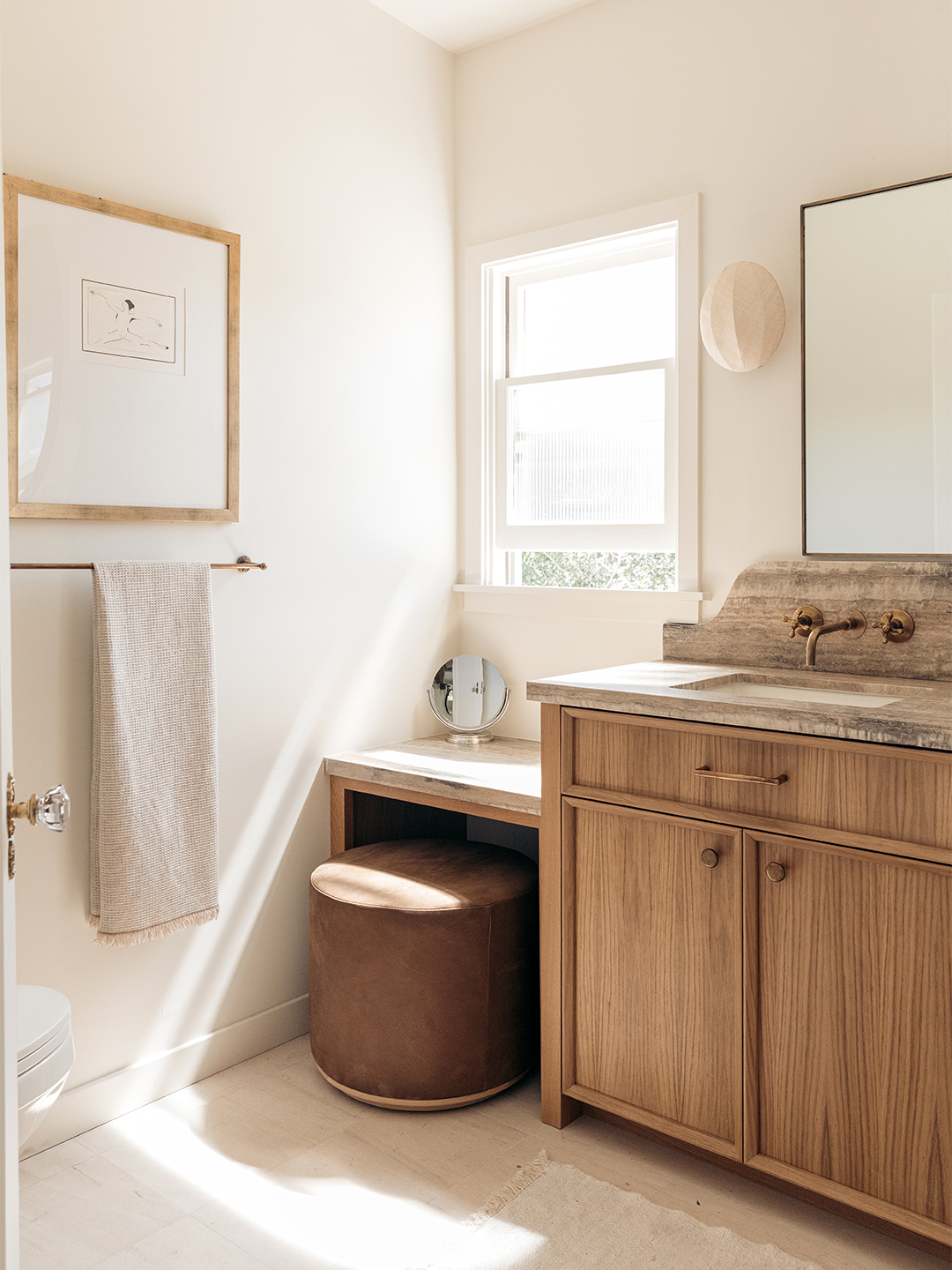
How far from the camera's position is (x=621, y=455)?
2633 mm

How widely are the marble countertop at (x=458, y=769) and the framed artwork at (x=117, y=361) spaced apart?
0.70 m

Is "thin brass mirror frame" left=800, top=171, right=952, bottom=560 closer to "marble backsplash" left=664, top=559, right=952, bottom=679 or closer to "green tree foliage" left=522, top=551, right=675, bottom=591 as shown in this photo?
"marble backsplash" left=664, top=559, right=952, bottom=679

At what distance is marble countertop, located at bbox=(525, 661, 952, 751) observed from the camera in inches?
62.3

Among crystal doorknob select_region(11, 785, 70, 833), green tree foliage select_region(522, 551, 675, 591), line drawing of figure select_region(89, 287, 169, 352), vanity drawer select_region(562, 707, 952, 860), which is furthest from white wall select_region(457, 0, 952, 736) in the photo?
crystal doorknob select_region(11, 785, 70, 833)

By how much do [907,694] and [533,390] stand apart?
Result: 53.0 inches

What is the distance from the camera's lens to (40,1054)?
150 centimetres

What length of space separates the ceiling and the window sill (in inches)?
58.8

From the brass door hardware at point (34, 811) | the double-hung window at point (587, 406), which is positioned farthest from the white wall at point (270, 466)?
the brass door hardware at point (34, 811)

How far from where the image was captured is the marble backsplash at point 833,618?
205 centimetres

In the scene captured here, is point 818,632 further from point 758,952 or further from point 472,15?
point 472,15

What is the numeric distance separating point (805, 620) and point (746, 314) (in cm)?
69

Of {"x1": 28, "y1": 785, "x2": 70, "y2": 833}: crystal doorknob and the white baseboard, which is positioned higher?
{"x1": 28, "y1": 785, "x2": 70, "y2": 833}: crystal doorknob

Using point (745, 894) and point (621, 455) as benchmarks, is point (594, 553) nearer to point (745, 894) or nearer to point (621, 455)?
point (621, 455)

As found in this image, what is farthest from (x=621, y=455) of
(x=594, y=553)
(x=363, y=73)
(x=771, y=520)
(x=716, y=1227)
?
(x=716, y=1227)
